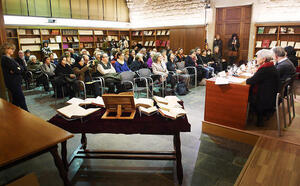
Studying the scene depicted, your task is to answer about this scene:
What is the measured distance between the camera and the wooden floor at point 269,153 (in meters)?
2.34

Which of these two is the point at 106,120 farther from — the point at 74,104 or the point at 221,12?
the point at 221,12

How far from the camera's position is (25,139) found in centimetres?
179

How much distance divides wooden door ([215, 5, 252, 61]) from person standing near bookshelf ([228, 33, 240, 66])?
0.75 feet

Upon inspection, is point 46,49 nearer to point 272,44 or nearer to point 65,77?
point 65,77

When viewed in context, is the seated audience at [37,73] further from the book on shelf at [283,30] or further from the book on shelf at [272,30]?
the book on shelf at [283,30]

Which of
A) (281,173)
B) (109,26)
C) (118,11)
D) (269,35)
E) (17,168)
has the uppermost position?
(118,11)

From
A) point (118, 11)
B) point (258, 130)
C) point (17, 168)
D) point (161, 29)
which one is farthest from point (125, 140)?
point (118, 11)

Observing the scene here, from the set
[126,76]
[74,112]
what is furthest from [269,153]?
[126,76]

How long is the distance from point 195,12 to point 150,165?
395 inches

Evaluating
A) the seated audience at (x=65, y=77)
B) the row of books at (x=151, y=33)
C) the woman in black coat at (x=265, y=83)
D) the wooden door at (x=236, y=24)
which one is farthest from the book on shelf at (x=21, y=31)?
the woman in black coat at (x=265, y=83)

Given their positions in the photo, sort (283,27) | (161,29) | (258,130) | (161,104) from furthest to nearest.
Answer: (161,29) → (283,27) → (258,130) → (161,104)

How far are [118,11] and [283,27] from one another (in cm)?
907

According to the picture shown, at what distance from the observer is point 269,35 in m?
9.01

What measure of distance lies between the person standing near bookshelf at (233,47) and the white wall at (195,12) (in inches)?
23.2
